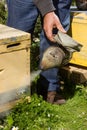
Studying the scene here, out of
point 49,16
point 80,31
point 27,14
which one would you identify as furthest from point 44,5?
point 80,31

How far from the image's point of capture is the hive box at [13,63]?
133 inches

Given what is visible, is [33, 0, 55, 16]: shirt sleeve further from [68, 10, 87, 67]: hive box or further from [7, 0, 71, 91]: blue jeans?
[68, 10, 87, 67]: hive box

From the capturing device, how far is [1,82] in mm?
3439

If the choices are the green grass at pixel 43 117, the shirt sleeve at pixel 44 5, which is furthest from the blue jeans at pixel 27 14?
the green grass at pixel 43 117

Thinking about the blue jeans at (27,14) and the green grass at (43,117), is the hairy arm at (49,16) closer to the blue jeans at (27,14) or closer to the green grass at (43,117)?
the blue jeans at (27,14)

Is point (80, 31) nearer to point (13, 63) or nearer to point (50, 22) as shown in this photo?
point (50, 22)

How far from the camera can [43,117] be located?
12.3 ft

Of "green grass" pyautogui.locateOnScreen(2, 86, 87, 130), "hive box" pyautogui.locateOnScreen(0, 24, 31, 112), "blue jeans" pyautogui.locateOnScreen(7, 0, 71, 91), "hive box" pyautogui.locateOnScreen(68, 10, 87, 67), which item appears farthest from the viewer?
"hive box" pyautogui.locateOnScreen(68, 10, 87, 67)

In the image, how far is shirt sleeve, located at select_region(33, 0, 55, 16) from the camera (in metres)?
3.46

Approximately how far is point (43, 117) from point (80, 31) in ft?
3.97

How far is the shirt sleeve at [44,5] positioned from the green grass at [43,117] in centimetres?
86

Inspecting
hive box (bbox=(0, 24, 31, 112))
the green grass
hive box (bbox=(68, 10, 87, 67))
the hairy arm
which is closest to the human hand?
the hairy arm

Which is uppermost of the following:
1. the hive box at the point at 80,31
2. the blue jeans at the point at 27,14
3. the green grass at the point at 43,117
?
the blue jeans at the point at 27,14

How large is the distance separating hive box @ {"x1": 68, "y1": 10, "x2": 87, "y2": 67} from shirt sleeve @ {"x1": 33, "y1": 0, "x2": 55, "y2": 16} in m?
0.98
